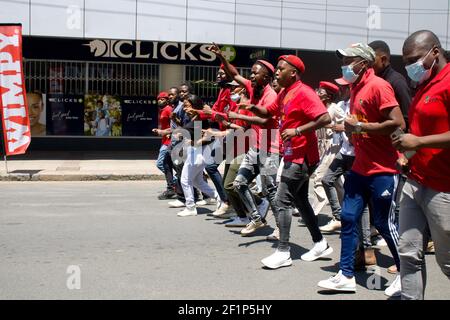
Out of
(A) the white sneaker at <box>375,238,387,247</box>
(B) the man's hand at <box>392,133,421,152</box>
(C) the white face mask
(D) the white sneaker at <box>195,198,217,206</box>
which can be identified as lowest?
(D) the white sneaker at <box>195,198,217,206</box>

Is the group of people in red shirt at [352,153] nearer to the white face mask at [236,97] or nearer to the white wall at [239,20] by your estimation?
the white face mask at [236,97]

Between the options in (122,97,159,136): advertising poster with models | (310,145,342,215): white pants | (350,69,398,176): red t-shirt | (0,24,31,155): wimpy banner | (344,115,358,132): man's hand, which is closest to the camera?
(344,115,358,132): man's hand

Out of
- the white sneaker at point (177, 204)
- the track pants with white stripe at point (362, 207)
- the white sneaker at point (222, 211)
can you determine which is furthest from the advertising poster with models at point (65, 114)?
the track pants with white stripe at point (362, 207)

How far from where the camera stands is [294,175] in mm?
5684

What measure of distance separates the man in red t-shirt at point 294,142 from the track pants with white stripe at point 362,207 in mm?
648

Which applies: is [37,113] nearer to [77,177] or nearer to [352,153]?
[77,177]

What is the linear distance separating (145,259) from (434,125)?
3243 mm

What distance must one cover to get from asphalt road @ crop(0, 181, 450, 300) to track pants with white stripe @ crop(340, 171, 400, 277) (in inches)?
14.9

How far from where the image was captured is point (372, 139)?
502 centimetres

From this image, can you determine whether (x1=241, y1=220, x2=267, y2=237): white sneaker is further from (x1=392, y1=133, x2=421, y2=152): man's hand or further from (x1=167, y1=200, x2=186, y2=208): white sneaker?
(x1=392, y1=133, x2=421, y2=152): man's hand

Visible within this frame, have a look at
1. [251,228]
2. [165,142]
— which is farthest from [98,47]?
[251,228]

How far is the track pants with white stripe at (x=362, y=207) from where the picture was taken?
16.4ft

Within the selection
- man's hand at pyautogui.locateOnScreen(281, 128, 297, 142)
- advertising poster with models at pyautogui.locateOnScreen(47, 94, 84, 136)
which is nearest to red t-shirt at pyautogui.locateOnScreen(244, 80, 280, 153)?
man's hand at pyautogui.locateOnScreen(281, 128, 297, 142)

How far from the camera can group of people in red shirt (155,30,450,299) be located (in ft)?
12.7
